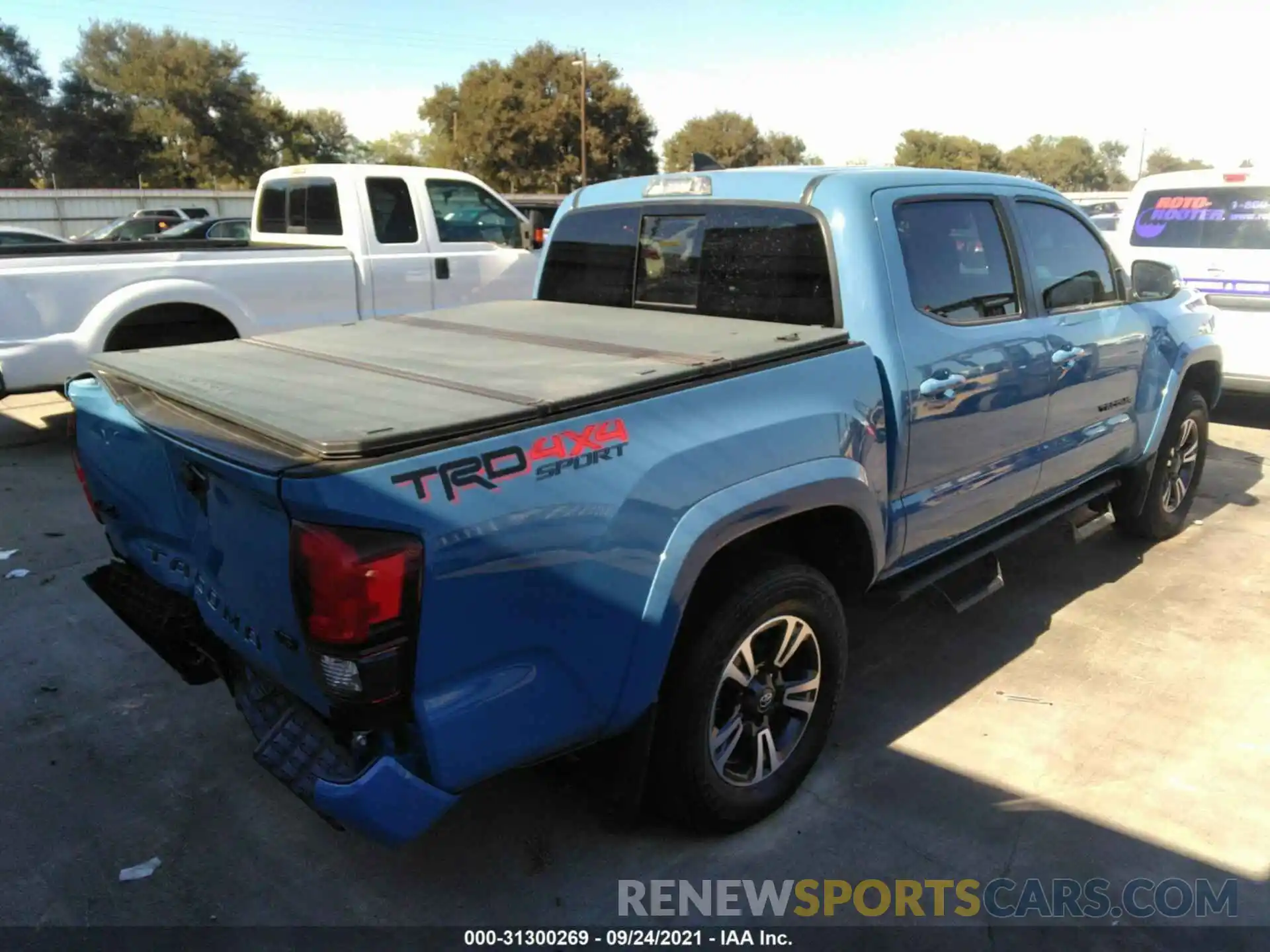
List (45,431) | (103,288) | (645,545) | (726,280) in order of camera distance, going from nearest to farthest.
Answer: (645,545)
(726,280)
(103,288)
(45,431)

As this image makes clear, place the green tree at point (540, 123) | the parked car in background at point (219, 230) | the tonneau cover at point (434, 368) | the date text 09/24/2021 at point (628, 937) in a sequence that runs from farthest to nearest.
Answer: the green tree at point (540, 123) < the parked car in background at point (219, 230) < the date text 09/24/2021 at point (628, 937) < the tonneau cover at point (434, 368)

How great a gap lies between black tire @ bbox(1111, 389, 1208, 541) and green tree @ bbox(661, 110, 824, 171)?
62.5 metres

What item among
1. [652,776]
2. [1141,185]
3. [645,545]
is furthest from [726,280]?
[1141,185]

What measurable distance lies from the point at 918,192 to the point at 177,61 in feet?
186

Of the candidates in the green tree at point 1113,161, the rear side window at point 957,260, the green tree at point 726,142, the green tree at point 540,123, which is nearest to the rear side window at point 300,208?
the rear side window at point 957,260

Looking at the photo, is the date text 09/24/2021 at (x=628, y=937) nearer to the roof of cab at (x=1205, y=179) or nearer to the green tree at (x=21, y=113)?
the roof of cab at (x=1205, y=179)

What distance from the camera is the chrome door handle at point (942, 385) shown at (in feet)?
10.3

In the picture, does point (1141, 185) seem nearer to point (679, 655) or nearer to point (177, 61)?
point (679, 655)

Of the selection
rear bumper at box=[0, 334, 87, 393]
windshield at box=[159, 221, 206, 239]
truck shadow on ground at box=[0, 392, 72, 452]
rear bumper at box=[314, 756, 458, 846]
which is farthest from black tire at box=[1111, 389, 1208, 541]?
windshield at box=[159, 221, 206, 239]

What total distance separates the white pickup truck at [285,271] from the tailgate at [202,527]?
9.43 ft

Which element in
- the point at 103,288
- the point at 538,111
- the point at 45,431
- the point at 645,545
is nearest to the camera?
the point at 645,545

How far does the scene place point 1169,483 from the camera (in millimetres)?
5207

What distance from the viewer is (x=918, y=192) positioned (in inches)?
133

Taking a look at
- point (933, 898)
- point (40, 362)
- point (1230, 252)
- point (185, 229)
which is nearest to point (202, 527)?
point (933, 898)
